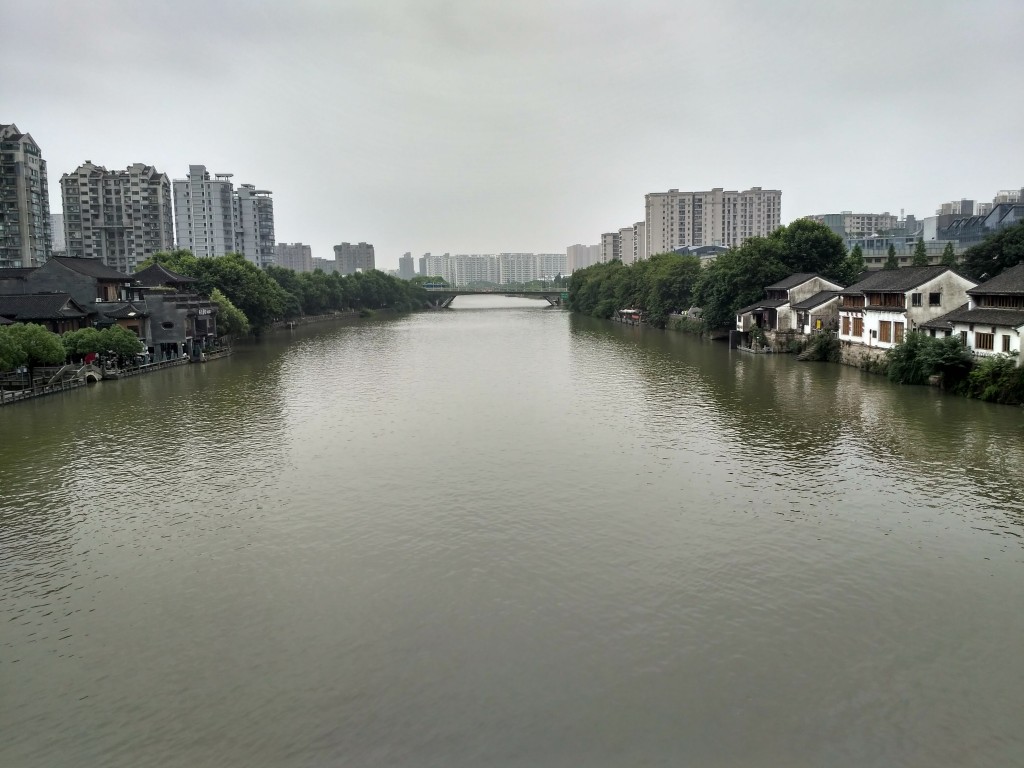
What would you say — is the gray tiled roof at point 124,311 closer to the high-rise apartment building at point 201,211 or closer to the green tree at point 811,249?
the green tree at point 811,249

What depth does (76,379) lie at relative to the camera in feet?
122

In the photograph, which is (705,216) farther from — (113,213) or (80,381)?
(80,381)

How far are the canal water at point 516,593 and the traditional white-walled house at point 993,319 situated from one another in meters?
4.48

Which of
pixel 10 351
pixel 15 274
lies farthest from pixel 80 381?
pixel 15 274

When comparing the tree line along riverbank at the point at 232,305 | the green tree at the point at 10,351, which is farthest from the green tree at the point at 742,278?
the green tree at the point at 10,351

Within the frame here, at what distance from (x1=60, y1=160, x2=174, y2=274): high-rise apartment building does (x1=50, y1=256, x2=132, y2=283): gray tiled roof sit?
244 ft

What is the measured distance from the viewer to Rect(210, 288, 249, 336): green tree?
57497 millimetres

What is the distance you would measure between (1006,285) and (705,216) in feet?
486

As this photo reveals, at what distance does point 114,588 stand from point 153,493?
5.89m

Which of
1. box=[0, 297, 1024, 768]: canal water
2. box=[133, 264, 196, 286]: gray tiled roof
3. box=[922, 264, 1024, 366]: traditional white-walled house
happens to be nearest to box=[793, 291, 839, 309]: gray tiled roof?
box=[922, 264, 1024, 366]: traditional white-walled house

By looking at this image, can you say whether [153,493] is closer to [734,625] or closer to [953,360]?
[734,625]

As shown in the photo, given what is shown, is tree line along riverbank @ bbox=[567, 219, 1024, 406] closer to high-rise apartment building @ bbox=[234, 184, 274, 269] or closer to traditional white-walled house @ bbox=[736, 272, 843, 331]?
traditional white-walled house @ bbox=[736, 272, 843, 331]

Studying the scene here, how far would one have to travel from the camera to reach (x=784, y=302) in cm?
5072

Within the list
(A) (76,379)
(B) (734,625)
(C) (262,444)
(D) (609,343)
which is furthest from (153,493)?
(D) (609,343)
